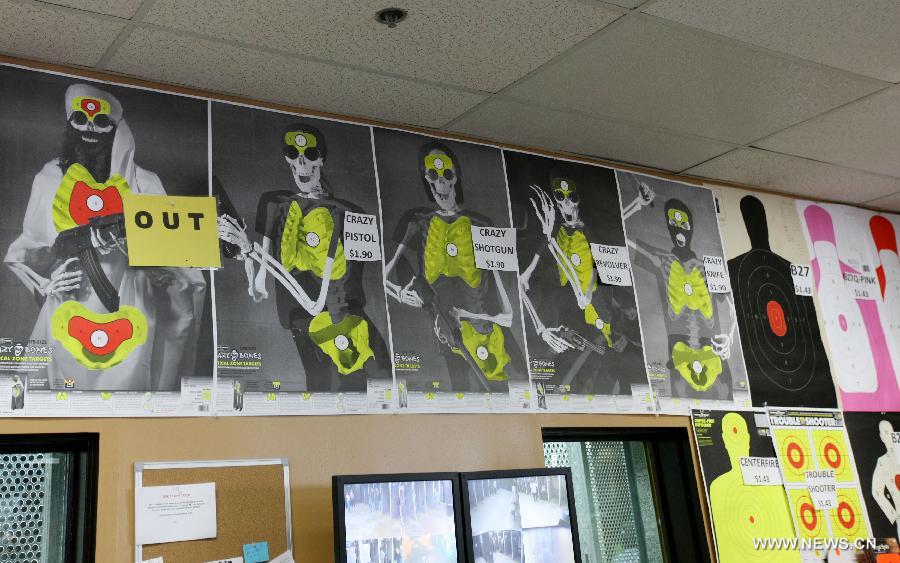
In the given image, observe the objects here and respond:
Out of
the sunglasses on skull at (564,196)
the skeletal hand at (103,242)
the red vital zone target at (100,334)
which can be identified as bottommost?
the red vital zone target at (100,334)

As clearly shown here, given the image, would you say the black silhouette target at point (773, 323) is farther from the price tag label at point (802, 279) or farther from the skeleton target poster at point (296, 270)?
the skeleton target poster at point (296, 270)

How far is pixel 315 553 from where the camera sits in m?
2.52

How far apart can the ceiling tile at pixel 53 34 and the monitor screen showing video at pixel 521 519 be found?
164 cm

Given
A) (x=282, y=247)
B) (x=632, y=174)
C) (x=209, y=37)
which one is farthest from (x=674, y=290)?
(x=209, y=37)

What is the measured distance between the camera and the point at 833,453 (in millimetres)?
3820

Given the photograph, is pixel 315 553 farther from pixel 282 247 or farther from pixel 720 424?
pixel 720 424

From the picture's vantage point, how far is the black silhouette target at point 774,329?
379 centimetres

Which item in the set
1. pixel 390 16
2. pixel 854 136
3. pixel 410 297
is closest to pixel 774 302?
pixel 854 136

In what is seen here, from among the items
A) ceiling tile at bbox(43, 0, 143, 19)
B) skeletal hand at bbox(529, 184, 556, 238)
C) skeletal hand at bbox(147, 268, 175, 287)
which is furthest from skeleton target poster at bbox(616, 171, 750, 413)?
ceiling tile at bbox(43, 0, 143, 19)

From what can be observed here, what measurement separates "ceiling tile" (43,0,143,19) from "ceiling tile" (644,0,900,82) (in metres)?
1.43

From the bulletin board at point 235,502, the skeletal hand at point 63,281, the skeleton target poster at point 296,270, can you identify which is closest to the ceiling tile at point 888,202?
the skeleton target poster at point 296,270

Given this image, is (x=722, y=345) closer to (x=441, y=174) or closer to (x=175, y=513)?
(x=441, y=174)

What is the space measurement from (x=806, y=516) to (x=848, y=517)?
266 mm

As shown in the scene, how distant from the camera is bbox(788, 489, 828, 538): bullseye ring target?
11.7 ft
